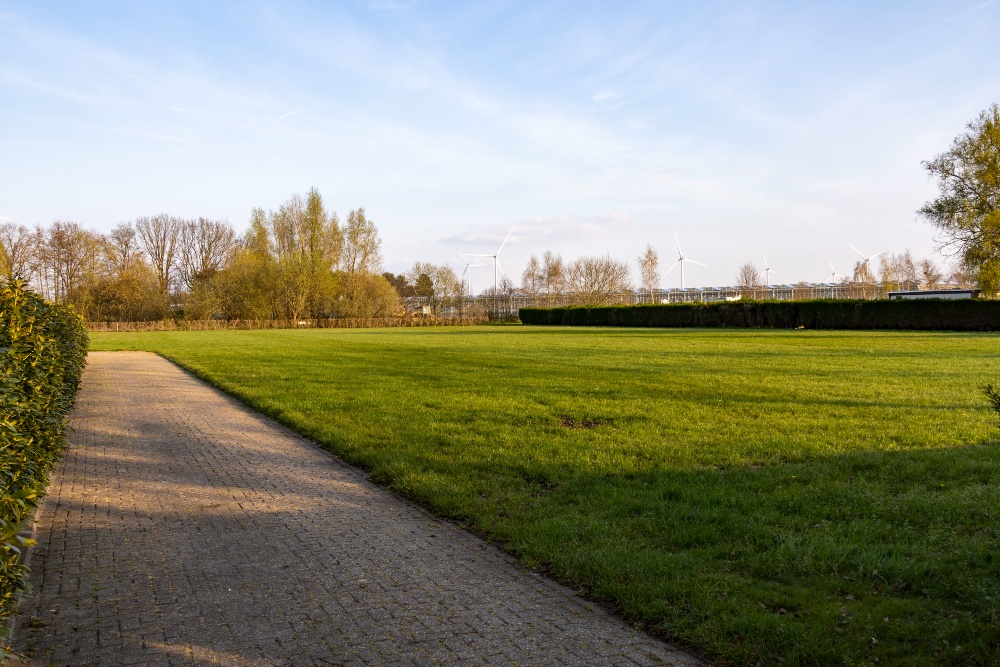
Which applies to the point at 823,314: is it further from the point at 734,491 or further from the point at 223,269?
the point at 223,269

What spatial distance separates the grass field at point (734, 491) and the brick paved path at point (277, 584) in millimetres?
392

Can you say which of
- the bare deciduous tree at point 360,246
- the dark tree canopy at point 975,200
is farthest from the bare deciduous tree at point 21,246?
the dark tree canopy at point 975,200

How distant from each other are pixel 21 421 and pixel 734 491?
549 cm

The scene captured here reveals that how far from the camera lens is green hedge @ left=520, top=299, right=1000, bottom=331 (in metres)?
37.1

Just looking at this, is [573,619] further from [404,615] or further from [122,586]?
[122,586]

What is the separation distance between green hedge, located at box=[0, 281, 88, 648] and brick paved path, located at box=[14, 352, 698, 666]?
1.38 feet

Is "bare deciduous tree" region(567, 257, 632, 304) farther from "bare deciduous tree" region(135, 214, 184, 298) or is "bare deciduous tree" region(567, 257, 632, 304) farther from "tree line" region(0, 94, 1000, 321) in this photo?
"bare deciduous tree" region(135, 214, 184, 298)

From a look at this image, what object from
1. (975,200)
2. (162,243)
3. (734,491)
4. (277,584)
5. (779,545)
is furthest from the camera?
(162,243)

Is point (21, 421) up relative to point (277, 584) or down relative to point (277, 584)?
up

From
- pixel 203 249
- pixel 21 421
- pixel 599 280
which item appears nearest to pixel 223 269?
pixel 203 249

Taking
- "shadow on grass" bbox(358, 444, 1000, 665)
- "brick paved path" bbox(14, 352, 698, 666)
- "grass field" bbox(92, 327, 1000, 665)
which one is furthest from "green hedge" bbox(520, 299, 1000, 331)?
"brick paved path" bbox(14, 352, 698, 666)

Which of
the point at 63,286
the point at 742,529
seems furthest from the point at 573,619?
the point at 63,286

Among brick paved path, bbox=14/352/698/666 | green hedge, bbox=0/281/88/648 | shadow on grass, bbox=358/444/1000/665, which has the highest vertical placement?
green hedge, bbox=0/281/88/648

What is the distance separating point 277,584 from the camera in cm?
417
